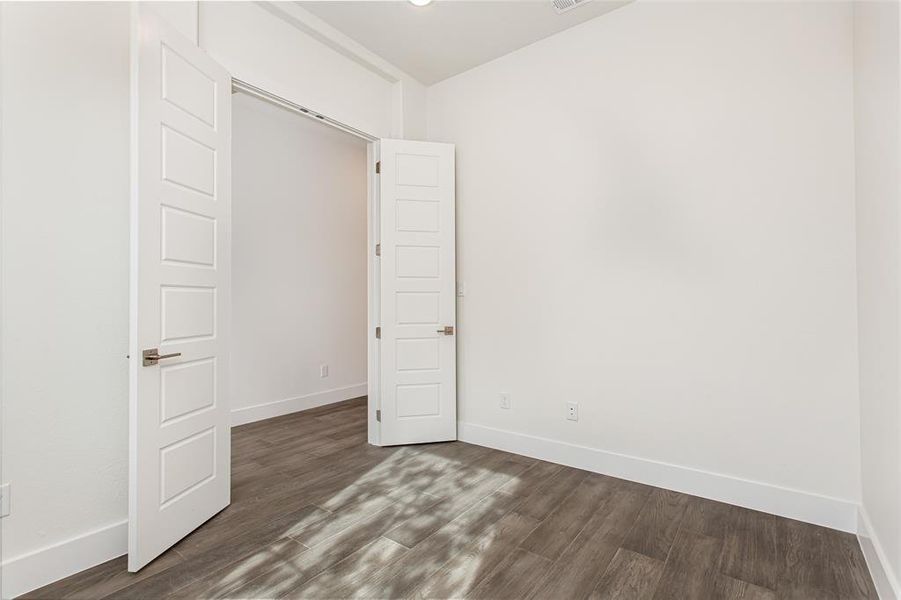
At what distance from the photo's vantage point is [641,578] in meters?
1.87

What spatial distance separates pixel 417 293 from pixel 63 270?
216 cm

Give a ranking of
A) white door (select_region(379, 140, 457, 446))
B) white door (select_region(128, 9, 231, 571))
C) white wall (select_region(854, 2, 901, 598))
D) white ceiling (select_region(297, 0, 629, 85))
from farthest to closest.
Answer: white door (select_region(379, 140, 457, 446)) → white ceiling (select_region(297, 0, 629, 85)) → white door (select_region(128, 9, 231, 571)) → white wall (select_region(854, 2, 901, 598))

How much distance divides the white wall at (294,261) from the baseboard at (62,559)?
2.14 metres

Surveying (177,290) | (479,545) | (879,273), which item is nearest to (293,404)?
(177,290)

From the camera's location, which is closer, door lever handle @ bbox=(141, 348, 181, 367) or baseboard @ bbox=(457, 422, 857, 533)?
door lever handle @ bbox=(141, 348, 181, 367)

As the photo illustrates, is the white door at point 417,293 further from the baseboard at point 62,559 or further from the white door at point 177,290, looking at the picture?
the baseboard at point 62,559

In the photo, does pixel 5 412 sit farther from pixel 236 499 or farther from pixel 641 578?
pixel 641 578

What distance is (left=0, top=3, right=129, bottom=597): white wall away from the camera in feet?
5.72

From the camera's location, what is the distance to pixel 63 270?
1881 mm

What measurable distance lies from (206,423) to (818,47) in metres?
3.76

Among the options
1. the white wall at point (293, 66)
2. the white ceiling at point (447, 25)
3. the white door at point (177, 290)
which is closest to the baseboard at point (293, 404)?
the white door at point (177, 290)

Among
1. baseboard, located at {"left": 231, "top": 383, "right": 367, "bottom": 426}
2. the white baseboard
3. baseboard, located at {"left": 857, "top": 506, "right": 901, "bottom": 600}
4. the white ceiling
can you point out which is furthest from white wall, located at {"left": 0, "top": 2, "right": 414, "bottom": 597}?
baseboard, located at {"left": 857, "top": 506, "right": 901, "bottom": 600}

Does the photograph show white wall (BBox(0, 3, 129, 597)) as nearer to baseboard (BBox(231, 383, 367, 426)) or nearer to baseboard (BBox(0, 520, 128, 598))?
baseboard (BBox(0, 520, 128, 598))

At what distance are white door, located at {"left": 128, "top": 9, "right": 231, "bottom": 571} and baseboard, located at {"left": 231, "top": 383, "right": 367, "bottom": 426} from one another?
1850 mm
